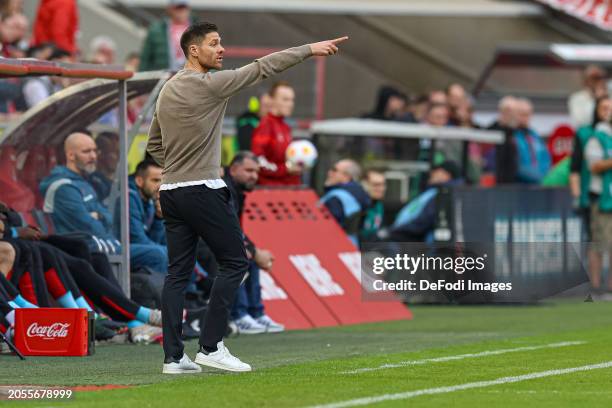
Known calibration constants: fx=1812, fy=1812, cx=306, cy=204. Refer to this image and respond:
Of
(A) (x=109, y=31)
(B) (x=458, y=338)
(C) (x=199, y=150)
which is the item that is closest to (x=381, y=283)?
(B) (x=458, y=338)

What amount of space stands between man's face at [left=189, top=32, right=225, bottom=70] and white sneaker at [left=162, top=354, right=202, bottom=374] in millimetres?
1896

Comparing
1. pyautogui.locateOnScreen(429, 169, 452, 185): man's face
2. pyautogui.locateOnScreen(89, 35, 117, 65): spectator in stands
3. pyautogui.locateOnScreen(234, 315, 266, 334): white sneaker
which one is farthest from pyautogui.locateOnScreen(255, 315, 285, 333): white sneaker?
pyautogui.locateOnScreen(89, 35, 117, 65): spectator in stands

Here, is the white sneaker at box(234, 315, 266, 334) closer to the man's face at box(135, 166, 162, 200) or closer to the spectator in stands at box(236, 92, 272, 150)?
the man's face at box(135, 166, 162, 200)

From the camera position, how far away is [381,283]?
704 inches

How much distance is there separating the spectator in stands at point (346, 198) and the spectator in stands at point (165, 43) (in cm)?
231

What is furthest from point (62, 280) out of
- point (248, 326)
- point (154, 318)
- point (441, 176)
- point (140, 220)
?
point (441, 176)

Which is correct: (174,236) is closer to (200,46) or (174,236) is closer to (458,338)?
(200,46)

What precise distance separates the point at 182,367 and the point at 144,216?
4700 mm

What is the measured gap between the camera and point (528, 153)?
23.8m

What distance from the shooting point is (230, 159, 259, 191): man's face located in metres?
16.0

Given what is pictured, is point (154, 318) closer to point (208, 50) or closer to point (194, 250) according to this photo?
point (194, 250)

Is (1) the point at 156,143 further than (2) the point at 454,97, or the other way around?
(2) the point at 454,97

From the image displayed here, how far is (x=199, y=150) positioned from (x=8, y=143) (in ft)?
15.4

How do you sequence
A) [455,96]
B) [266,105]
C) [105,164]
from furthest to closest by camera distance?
[455,96], [266,105], [105,164]
